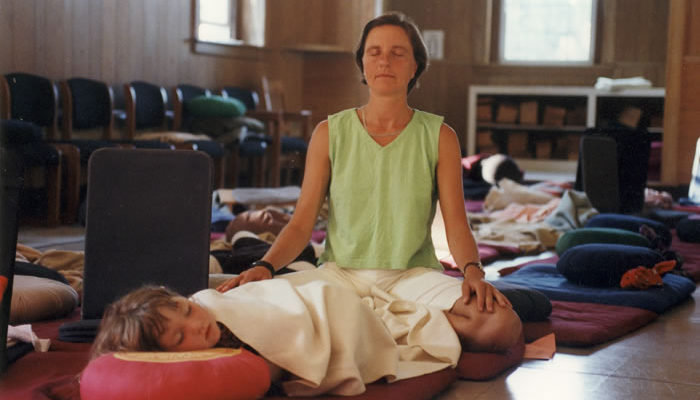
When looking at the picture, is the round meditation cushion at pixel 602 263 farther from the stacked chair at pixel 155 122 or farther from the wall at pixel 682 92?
the wall at pixel 682 92

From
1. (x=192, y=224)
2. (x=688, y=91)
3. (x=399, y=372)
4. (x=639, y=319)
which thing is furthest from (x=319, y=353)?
(x=688, y=91)

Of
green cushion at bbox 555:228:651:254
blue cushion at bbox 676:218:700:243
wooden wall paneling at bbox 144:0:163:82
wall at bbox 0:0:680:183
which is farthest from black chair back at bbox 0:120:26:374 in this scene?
wooden wall paneling at bbox 144:0:163:82

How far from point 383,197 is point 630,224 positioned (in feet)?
7.85

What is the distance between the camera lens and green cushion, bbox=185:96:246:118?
287 inches

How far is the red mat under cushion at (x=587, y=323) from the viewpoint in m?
2.73

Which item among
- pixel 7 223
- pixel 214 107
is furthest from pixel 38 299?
pixel 214 107

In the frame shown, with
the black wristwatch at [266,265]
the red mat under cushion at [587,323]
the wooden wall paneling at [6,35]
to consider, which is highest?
the wooden wall paneling at [6,35]

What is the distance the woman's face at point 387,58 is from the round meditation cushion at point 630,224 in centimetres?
224

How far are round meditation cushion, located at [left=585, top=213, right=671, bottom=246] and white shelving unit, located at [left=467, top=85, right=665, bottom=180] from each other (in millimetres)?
5200

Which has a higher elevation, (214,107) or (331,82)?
(331,82)

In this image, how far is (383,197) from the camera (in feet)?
8.02

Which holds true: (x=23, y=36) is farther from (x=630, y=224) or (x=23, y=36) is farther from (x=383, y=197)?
(x=383, y=197)

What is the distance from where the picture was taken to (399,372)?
2141mm

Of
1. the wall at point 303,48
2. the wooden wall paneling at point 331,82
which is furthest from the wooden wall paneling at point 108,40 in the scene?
the wooden wall paneling at point 331,82
